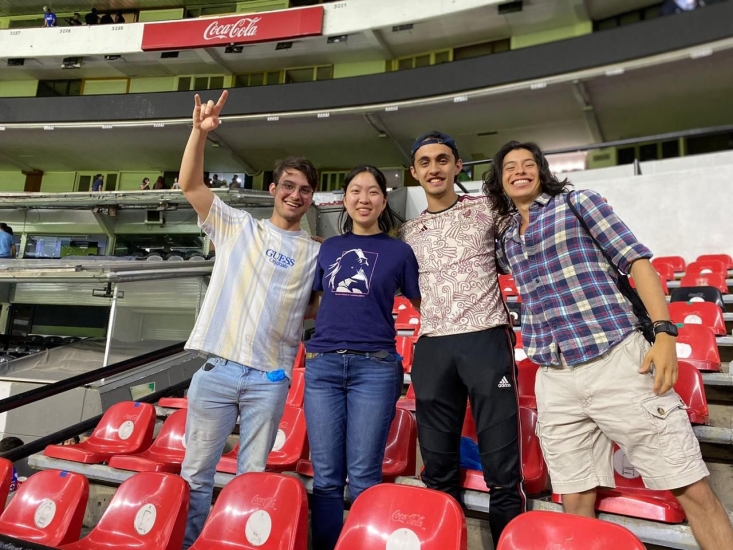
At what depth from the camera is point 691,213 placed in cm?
677

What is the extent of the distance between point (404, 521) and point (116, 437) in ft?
7.10

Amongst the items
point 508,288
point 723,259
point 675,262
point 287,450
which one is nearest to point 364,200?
point 287,450

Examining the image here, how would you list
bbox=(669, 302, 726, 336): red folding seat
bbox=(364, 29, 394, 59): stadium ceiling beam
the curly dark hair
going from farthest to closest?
bbox=(364, 29, 394, 59): stadium ceiling beam < bbox=(669, 302, 726, 336): red folding seat < the curly dark hair

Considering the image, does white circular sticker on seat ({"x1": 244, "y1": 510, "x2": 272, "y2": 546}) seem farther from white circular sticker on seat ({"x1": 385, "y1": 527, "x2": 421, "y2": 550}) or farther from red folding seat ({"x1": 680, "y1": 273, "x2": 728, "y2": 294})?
red folding seat ({"x1": 680, "y1": 273, "x2": 728, "y2": 294})

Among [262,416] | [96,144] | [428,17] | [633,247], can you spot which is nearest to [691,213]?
[633,247]

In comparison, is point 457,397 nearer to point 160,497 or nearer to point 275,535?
point 275,535

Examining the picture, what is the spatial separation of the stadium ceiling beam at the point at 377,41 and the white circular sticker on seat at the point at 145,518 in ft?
42.8

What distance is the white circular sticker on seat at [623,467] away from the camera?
1.83 meters

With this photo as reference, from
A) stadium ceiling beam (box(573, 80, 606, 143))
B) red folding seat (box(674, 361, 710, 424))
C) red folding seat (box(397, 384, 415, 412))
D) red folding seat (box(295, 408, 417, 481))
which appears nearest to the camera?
red folding seat (box(674, 361, 710, 424))

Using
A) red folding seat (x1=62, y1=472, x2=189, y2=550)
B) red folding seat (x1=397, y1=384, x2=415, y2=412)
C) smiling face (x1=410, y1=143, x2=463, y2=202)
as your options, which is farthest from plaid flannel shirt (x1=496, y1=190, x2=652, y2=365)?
red folding seat (x1=62, y1=472, x2=189, y2=550)

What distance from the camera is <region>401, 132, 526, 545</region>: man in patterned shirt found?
160cm

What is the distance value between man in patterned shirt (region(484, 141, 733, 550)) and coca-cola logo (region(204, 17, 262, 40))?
→ 549 inches

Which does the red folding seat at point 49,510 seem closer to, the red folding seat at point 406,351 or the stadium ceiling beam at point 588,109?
the red folding seat at point 406,351

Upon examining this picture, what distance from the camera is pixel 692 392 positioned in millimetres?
2033
